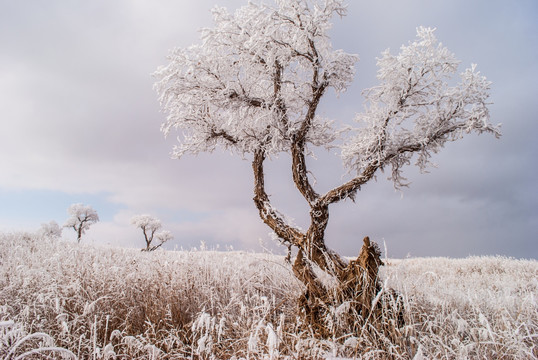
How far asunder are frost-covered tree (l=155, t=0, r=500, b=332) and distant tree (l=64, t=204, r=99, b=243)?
4206 centimetres

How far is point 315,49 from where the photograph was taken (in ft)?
22.8

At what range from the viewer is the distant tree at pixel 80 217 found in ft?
141

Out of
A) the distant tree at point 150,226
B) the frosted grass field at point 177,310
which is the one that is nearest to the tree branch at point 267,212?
the frosted grass field at point 177,310

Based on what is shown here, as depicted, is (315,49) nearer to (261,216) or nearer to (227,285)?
(261,216)

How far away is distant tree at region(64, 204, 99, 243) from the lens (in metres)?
43.0

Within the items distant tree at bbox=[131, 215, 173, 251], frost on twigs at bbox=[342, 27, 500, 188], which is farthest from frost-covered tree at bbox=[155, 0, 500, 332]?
distant tree at bbox=[131, 215, 173, 251]

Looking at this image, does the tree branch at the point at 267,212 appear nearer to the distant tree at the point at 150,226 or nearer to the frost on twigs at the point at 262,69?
the frost on twigs at the point at 262,69

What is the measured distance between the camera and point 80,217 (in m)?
44.0

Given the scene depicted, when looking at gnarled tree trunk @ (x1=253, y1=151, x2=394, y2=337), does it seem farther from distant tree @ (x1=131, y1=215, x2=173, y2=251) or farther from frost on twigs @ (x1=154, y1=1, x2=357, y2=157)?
distant tree @ (x1=131, y1=215, x2=173, y2=251)

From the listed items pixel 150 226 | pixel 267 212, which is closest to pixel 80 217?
pixel 150 226

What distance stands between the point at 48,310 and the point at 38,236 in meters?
12.7

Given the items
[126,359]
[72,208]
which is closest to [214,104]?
[126,359]

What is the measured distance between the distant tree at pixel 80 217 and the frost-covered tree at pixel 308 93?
4206 cm

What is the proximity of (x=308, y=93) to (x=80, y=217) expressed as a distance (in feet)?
148
